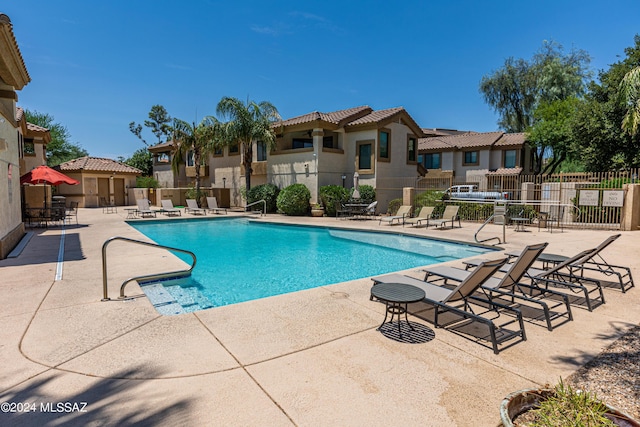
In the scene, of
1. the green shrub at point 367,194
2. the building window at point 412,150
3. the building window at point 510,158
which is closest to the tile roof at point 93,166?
the green shrub at point 367,194

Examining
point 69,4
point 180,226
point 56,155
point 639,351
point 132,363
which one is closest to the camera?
point 132,363

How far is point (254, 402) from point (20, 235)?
43.9 feet

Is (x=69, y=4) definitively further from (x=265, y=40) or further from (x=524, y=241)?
(x=524, y=241)

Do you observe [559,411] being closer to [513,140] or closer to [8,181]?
[8,181]

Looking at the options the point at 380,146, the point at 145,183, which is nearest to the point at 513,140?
the point at 380,146

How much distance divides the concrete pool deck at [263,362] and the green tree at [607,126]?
2104cm

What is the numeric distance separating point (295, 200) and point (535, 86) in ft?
95.5

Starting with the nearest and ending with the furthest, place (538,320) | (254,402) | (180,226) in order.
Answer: (254,402)
(538,320)
(180,226)

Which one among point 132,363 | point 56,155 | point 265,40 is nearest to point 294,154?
point 265,40

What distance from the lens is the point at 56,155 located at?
40875 millimetres

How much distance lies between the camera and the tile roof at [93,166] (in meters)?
29.5

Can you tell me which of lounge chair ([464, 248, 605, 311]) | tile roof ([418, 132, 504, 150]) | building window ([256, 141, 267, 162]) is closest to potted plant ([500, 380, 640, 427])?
lounge chair ([464, 248, 605, 311])

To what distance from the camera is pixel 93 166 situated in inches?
1193

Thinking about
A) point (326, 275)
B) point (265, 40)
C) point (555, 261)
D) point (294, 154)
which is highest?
point (265, 40)
